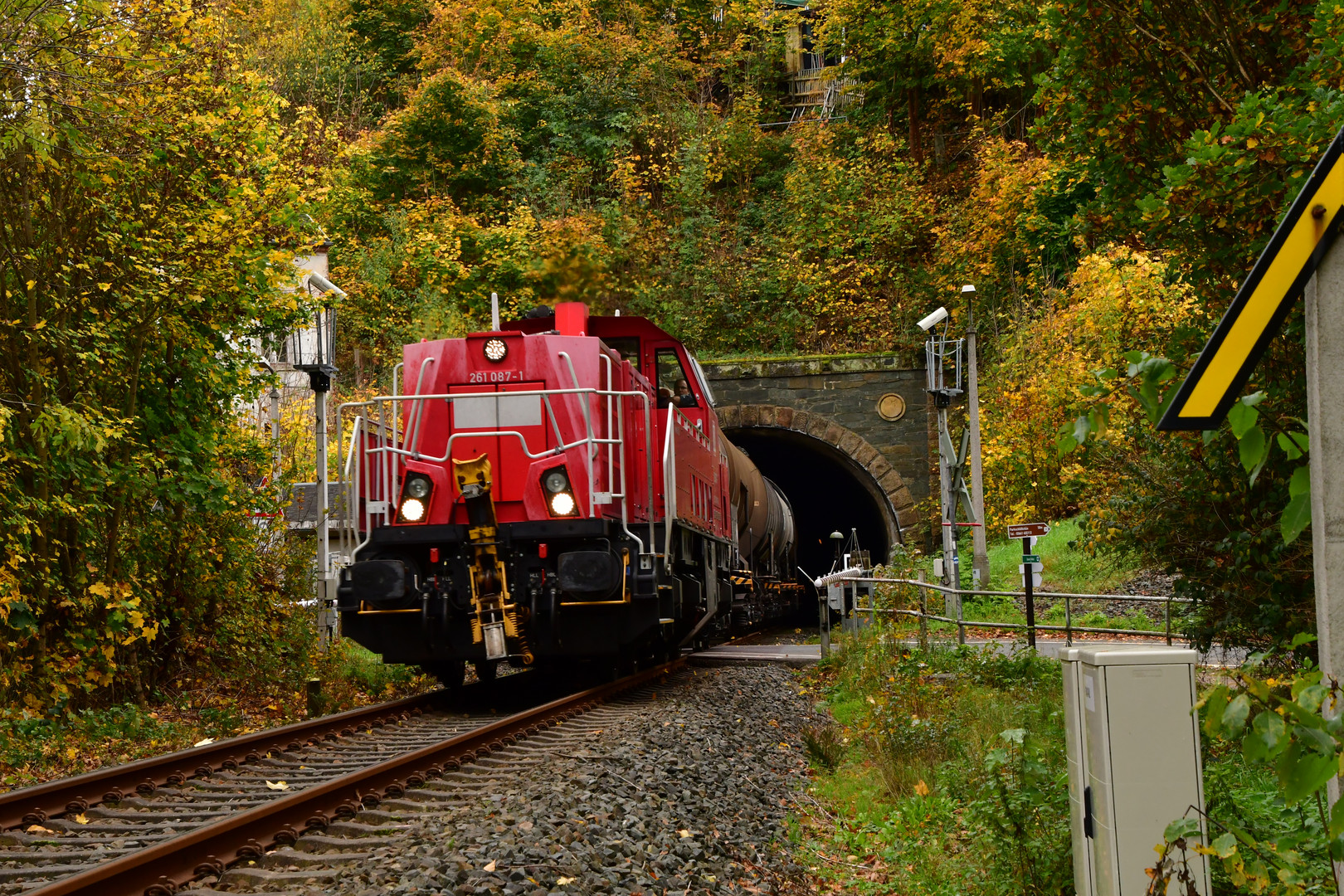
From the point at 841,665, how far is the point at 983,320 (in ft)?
61.6

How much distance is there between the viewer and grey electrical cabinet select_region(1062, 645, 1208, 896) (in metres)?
3.97

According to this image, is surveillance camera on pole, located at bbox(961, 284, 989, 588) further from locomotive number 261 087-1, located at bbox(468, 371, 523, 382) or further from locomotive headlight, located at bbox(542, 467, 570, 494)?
locomotive headlight, located at bbox(542, 467, 570, 494)

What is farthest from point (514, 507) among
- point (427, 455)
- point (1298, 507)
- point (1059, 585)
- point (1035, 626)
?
point (1059, 585)

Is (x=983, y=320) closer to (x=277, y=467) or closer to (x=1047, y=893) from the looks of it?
(x=277, y=467)

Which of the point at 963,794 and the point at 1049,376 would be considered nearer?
the point at 963,794

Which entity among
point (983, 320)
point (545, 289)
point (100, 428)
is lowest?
point (100, 428)

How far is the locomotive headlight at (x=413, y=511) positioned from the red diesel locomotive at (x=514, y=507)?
0.01 metres

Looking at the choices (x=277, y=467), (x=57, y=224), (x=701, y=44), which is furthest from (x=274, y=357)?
(x=57, y=224)

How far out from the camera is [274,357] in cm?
3206

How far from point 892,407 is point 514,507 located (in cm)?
1827

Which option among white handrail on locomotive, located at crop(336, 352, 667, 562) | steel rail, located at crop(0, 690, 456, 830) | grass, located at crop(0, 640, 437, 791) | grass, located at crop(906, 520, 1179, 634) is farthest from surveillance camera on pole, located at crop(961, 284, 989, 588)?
steel rail, located at crop(0, 690, 456, 830)

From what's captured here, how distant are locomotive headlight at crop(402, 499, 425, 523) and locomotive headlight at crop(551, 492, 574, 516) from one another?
123cm

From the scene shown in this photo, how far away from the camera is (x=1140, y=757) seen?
4.00m

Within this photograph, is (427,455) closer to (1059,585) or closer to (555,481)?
(555,481)
